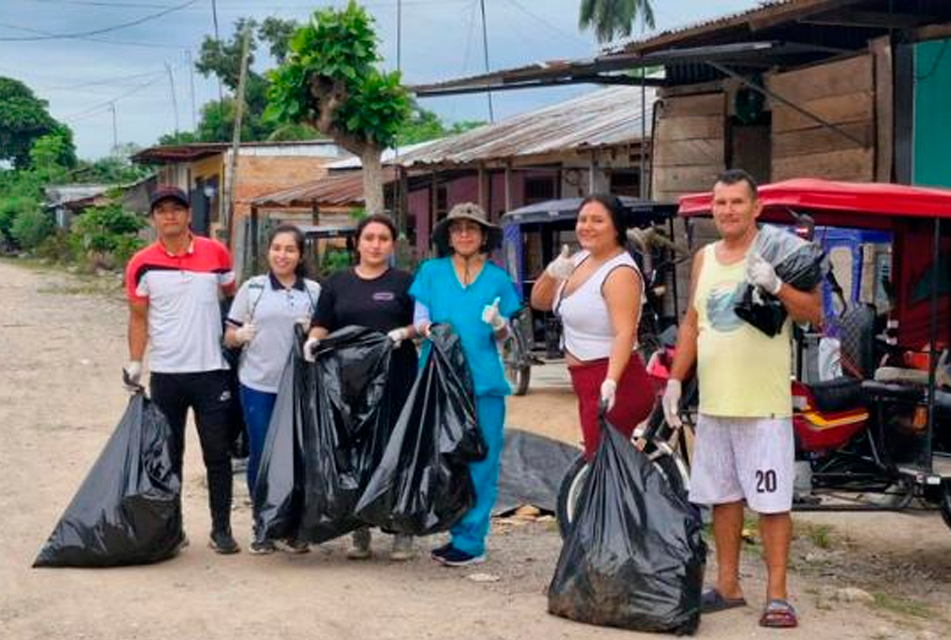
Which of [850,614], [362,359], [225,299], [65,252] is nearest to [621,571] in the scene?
[850,614]

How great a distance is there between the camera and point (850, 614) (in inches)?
223

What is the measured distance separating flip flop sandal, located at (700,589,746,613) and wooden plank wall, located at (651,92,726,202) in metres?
8.32

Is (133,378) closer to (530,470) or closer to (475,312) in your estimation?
(475,312)

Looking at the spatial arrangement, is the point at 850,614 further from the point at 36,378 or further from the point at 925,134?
the point at 36,378

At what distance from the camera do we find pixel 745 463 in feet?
17.5

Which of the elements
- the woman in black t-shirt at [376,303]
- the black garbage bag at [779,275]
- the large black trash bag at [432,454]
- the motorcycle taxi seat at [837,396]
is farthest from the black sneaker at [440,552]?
the black garbage bag at [779,275]

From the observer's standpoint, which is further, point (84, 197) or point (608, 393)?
point (84, 197)

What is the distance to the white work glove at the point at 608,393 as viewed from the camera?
5480mm

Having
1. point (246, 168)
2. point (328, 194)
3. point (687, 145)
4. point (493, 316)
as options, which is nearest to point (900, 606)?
point (493, 316)

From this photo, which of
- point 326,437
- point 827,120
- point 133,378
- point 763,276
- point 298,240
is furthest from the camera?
point 827,120

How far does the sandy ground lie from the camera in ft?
17.4

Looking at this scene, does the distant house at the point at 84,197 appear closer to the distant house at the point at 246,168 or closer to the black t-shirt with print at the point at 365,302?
the distant house at the point at 246,168

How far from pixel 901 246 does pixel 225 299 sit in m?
3.49

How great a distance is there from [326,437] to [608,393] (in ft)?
4.67
